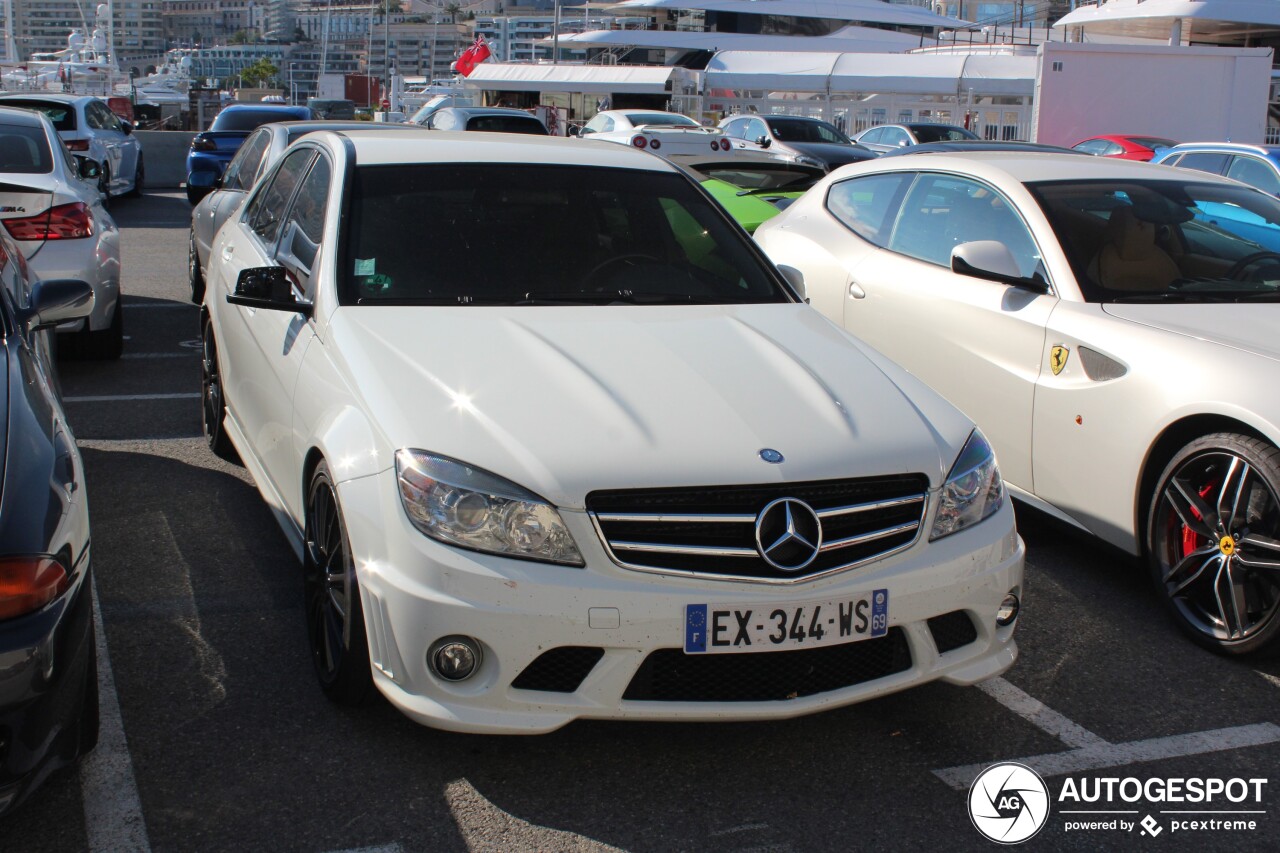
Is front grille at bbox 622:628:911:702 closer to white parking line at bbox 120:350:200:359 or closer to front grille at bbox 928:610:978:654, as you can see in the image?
front grille at bbox 928:610:978:654

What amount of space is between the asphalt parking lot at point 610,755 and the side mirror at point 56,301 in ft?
2.96

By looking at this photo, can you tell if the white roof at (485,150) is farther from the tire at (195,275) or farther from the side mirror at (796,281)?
the tire at (195,275)

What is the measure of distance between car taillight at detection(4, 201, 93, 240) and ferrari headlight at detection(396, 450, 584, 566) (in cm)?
558

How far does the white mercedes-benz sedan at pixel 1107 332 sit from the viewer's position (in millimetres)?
4195

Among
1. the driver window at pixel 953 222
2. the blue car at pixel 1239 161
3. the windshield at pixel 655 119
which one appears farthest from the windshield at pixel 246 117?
the driver window at pixel 953 222

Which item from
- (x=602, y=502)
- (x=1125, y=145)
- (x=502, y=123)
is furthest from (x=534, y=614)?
(x=1125, y=145)

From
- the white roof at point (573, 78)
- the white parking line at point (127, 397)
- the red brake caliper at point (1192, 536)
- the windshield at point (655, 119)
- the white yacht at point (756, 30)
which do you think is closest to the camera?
the red brake caliper at point (1192, 536)

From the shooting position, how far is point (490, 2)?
198125mm

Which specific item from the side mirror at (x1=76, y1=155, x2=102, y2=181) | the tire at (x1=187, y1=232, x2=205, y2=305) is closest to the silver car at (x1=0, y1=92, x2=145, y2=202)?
the side mirror at (x1=76, y1=155, x2=102, y2=181)

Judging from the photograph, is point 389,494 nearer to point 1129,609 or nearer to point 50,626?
point 50,626

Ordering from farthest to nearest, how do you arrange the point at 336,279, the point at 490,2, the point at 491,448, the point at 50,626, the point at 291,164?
1. the point at 490,2
2. the point at 291,164
3. the point at 336,279
4. the point at 491,448
5. the point at 50,626

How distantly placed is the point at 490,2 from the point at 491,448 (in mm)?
205876

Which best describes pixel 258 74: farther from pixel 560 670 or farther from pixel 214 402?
pixel 560 670

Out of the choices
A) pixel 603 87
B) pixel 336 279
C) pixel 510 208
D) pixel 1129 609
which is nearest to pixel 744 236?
pixel 510 208
